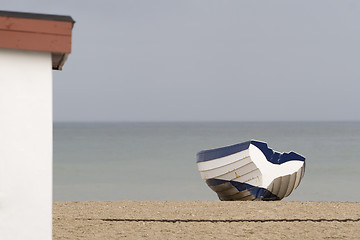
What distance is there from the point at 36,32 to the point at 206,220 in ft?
16.3

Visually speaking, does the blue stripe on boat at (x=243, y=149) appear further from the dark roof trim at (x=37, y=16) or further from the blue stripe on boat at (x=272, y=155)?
the dark roof trim at (x=37, y=16)

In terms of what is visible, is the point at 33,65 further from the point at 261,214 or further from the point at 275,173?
the point at 275,173

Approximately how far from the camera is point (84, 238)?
7547 millimetres

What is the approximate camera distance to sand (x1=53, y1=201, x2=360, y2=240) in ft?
25.8

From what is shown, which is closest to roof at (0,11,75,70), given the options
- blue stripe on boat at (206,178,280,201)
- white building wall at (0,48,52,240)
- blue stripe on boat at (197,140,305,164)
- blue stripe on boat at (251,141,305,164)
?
white building wall at (0,48,52,240)

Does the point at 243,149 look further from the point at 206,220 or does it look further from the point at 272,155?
the point at 206,220

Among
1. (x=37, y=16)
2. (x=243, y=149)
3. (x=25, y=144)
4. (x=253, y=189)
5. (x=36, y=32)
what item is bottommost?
(x=253, y=189)

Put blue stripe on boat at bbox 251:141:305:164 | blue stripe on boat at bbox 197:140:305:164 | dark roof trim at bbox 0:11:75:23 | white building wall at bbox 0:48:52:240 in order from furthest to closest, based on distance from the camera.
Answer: blue stripe on boat at bbox 251:141:305:164 < blue stripe on boat at bbox 197:140:305:164 < white building wall at bbox 0:48:52:240 < dark roof trim at bbox 0:11:75:23

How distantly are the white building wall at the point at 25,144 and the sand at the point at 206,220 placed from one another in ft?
9.58

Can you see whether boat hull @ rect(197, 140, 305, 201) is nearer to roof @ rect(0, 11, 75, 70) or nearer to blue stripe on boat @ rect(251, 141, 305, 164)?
blue stripe on boat @ rect(251, 141, 305, 164)

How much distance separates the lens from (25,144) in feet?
15.5

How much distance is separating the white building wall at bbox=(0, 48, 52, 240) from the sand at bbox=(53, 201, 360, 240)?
2.92 meters

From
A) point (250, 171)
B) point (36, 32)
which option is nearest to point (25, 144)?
point (36, 32)

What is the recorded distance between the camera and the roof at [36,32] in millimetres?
4605
